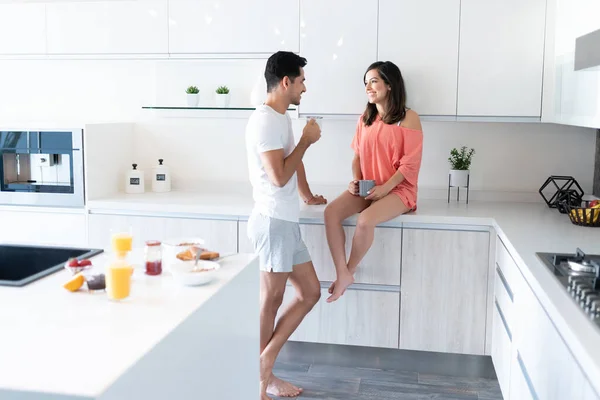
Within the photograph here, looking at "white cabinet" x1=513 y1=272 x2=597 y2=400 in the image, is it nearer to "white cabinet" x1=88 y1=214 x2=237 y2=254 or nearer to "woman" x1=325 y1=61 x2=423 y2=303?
"woman" x1=325 y1=61 x2=423 y2=303

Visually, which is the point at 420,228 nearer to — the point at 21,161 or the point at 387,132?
the point at 387,132

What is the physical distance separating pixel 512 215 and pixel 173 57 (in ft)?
6.97

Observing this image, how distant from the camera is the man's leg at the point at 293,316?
331 centimetres

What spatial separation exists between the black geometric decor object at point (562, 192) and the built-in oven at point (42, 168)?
266cm

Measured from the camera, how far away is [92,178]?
4.00 meters

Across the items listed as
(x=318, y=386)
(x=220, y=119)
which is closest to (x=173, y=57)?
(x=220, y=119)

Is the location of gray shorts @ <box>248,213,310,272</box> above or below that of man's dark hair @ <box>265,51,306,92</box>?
below

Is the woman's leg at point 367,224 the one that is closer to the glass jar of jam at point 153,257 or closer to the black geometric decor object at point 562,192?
the black geometric decor object at point 562,192

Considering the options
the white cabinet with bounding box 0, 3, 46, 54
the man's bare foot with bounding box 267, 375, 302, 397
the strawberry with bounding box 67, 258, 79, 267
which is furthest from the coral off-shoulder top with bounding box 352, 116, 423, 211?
the white cabinet with bounding box 0, 3, 46, 54

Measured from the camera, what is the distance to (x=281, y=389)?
11.3ft

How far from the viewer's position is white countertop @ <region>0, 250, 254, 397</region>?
4.62 feet

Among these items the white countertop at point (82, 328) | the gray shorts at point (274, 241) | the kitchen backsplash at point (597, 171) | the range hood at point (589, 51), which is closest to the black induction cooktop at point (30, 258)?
the white countertop at point (82, 328)

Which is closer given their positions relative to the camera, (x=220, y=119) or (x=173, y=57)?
(x=173, y=57)

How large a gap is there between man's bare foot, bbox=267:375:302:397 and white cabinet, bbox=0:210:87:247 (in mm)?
1415
